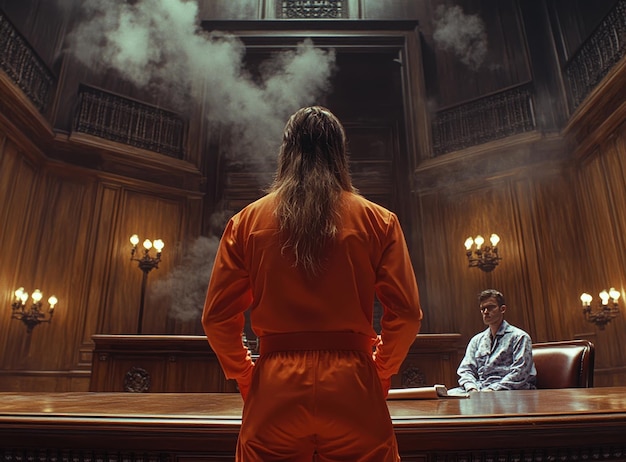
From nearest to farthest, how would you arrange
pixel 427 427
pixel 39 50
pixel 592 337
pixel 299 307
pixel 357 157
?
pixel 299 307 → pixel 427 427 → pixel 592 337 → pixel 39 50 → pixel 357 157

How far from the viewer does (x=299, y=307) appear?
1.16 metres

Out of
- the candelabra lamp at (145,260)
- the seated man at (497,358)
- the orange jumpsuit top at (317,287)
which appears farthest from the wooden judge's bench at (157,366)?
the orange jumpsuit top at (317,287)

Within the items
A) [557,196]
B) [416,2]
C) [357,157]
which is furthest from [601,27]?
[357,157]

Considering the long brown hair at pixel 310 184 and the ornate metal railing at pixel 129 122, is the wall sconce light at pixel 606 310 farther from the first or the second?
the ornate metal railing at pixel 129 122

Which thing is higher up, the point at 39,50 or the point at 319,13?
the point at 319,13

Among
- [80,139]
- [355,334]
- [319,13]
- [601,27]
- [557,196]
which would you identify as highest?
[319,13]

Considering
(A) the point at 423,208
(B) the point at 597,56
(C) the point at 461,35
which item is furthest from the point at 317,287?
(C) the point at 461,35

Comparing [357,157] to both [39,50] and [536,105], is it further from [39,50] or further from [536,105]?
[39,50]

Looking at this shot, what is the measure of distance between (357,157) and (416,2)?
290 cm

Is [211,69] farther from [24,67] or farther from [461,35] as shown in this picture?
[461,35]

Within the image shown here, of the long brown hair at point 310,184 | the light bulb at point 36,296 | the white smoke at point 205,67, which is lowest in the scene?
the long brown hair at point 310,184

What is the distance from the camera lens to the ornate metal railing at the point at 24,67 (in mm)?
5809

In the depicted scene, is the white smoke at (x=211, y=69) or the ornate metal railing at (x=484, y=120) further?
the white smoke at (x=211, y=69)

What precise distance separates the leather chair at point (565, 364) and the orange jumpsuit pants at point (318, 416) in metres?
2.17
